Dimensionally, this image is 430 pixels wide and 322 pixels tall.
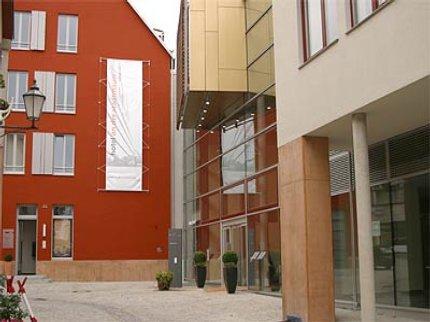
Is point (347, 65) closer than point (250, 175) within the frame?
Yes

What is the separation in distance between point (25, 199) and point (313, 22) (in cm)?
2149

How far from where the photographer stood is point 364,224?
384 inches

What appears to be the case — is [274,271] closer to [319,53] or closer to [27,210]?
[319,53]

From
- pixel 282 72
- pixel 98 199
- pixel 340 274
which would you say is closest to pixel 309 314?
pixel 340 274

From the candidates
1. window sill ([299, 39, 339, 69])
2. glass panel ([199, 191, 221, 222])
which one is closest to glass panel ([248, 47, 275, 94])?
glass panel ([199, 191, 221, 222])

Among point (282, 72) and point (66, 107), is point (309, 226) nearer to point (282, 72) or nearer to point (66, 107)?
point (282, 72)

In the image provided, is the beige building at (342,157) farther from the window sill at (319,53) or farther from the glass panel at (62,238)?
the glass panel at (62,238)

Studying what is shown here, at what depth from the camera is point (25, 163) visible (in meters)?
30.2

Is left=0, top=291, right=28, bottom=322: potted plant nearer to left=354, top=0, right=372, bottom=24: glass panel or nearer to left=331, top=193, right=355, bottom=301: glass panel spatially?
left=354, top=0, right=372, bottom=24: glass panel

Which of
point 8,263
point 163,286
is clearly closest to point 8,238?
point 8,263

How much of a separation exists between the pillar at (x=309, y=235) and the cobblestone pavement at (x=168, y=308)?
2.77 feet

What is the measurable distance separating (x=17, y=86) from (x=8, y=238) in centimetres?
733

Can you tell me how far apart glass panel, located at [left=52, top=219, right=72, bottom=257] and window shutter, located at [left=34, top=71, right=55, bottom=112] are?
5.46m

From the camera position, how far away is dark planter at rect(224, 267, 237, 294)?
19.0 metres
